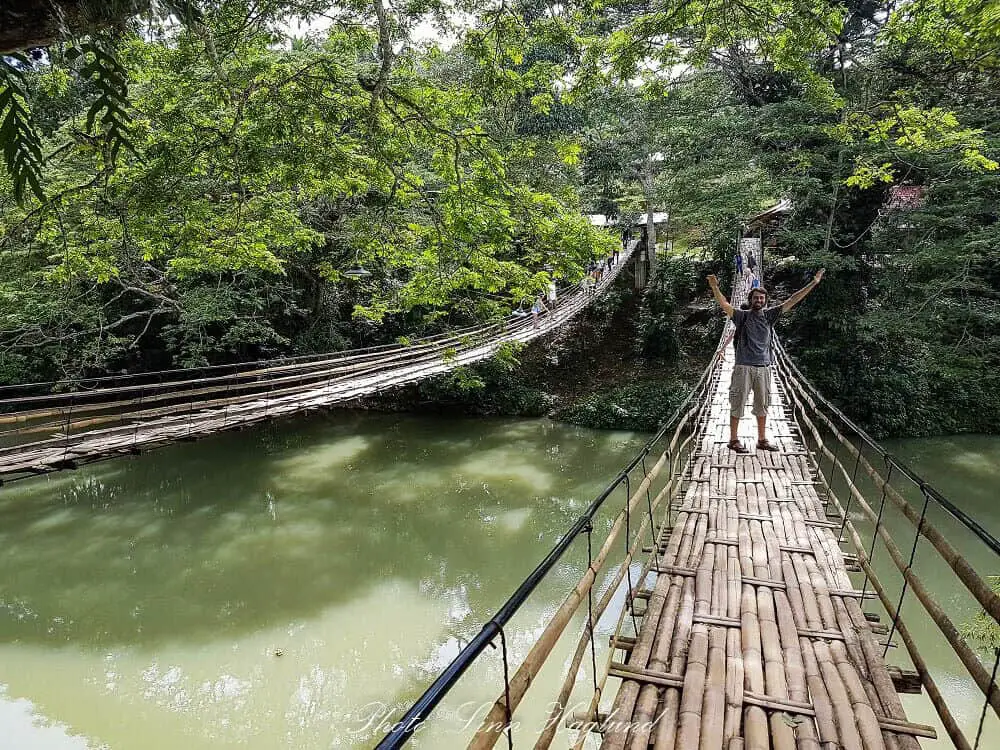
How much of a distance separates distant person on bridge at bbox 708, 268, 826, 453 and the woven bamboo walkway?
2.69 ft

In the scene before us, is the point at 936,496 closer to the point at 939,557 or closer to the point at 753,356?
the point at 753,356

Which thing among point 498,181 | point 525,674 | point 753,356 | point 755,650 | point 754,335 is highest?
point 498,181

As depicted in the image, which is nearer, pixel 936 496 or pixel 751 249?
pixel 936 496

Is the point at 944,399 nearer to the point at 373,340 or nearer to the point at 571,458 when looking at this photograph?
the point at 571,458

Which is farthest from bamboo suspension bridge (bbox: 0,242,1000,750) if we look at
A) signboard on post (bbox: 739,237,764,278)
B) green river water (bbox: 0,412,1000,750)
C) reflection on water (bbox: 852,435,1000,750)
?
signboard on post (bbox: 739,237,764,278)

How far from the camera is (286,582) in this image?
14.8 feet

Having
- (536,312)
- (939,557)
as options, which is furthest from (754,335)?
(536,312)

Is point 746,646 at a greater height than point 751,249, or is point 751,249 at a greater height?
point 751,249

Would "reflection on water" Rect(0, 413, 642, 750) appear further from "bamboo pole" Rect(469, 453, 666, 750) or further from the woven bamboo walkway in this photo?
"bamboo pole" Rect(469, 453, 666, 750)

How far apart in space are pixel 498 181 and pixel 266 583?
3653 millimetres

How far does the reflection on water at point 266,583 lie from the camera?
10.5 ft

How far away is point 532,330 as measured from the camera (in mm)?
8750

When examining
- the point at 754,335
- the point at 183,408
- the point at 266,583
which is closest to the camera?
the point at 754,335

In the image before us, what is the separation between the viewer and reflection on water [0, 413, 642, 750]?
10.5 feet
